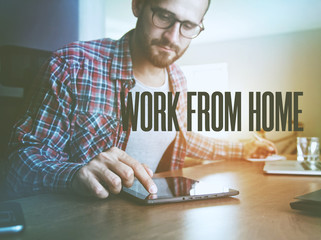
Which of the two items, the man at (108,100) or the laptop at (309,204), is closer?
the laptop at (309,204)

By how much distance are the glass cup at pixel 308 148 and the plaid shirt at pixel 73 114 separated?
653mm

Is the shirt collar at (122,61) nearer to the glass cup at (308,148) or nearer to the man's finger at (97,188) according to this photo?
the man's finger at (97,188)

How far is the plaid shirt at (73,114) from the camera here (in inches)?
30.5

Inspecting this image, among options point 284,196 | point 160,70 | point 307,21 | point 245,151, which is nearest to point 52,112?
point 160,70

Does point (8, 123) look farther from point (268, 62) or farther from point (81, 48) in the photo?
point (268, 62)

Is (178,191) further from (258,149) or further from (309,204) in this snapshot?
(258,149)

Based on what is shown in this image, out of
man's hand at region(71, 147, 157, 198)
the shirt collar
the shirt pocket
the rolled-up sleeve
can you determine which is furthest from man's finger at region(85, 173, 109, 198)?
the shirt collar

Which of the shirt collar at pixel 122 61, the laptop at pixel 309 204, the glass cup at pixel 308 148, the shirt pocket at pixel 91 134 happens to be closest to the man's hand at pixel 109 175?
the laptop at pixel 309 204

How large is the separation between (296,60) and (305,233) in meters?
1.03

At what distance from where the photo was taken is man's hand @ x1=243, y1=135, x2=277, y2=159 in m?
1.19

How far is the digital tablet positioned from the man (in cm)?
24

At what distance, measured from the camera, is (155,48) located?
1.03 meters

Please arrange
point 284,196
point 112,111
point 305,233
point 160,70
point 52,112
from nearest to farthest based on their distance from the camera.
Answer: point 305,233 → point 284,196 → point 52,112 → point 112,111 → point 160,70

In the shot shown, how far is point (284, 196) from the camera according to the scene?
0.56 metres
